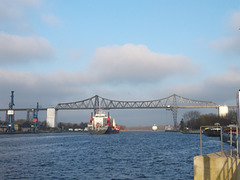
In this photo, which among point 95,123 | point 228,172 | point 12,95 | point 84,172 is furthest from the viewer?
point 12,95

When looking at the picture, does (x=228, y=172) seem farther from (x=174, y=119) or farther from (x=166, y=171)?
(x=174, y=119)

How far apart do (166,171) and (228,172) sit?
11.8 metres

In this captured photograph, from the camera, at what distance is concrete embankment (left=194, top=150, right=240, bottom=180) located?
39.6 feet

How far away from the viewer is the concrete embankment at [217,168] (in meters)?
12.1

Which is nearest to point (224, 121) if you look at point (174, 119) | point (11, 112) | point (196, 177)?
point (174, 119)

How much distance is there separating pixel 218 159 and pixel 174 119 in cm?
19096

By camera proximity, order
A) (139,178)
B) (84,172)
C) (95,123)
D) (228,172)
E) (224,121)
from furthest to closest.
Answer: (95,123) < (224,121) < (84,172) < (139,178) < (228,172)

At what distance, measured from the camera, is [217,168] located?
482 inches

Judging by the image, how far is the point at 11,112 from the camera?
164000 mm

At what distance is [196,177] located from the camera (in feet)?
41.4

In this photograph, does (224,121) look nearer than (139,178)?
No

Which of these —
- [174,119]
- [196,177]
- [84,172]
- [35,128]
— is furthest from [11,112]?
[196,177]

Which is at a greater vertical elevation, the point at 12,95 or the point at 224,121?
the point at 12,95

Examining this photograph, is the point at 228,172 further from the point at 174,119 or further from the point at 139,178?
the point at 174,119
